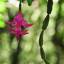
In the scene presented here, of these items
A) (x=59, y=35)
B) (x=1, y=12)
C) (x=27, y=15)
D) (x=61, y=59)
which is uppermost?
(x=1, y=12)

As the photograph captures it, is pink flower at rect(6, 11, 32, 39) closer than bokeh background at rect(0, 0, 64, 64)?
Yes

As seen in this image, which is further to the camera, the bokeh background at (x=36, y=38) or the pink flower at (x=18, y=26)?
the bokeh background at (x=36, y=38)

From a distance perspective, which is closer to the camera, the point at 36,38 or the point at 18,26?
the point at 18,26

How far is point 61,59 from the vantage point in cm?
337

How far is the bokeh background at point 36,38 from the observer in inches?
115

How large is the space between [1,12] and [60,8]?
1.07 m

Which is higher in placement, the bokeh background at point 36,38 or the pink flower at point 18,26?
the pink flower at point 18,26

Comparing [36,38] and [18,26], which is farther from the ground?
[18,26]

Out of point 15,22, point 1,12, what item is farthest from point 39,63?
point 15,22

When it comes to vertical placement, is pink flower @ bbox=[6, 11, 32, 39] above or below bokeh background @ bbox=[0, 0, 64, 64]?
above

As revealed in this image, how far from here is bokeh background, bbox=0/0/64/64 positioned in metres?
2.93

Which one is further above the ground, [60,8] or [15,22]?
[15,22]

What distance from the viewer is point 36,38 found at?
3031 mm

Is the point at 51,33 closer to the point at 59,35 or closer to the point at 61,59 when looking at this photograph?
the point at 59,35
